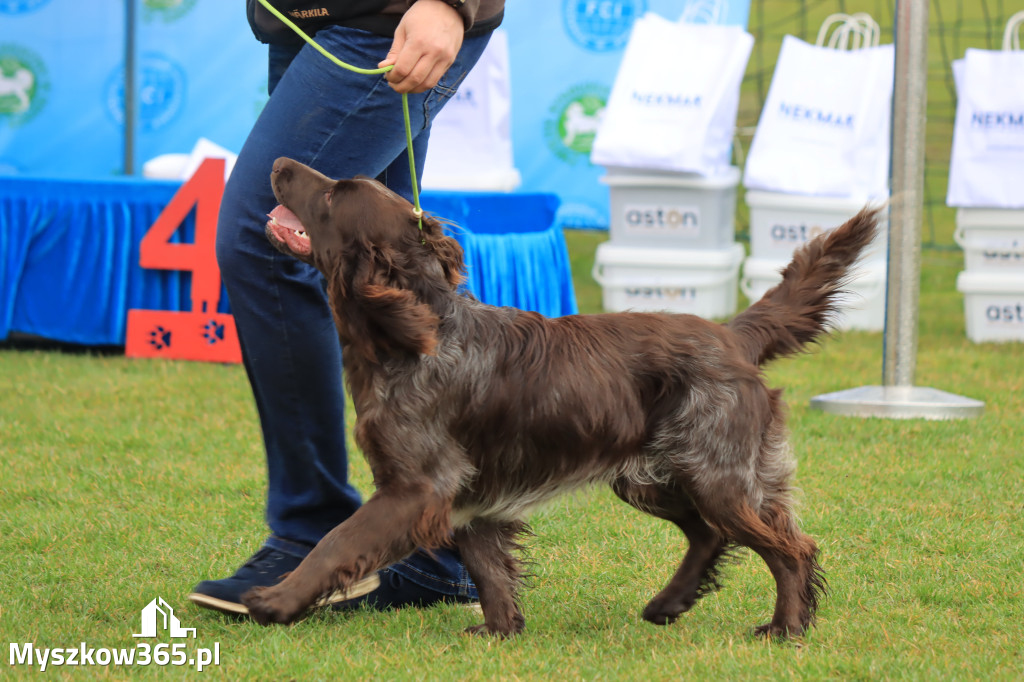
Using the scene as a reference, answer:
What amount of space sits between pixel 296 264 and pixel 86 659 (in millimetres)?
908

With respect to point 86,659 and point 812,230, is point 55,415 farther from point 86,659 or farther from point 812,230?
point 812,230

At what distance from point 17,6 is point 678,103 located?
525 cm

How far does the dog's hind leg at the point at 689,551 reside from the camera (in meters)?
2.58

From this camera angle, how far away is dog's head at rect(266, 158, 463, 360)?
2299mm

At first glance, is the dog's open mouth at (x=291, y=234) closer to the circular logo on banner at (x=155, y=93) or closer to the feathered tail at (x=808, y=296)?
the feathered tail at (x=808, y=296)

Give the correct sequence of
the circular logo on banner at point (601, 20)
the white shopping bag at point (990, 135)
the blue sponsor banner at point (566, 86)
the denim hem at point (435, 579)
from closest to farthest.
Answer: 1. the denim hem at point (435, 579)
2. the white shopping bag at point (990, 135)
3. the circular logo on banner at point (601, 20)
4. the blue sponsor banner at point (566, 86)

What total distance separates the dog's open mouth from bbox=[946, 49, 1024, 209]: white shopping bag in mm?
5033

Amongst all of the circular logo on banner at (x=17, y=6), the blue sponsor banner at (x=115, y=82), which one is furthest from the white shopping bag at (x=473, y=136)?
the circular logo on banner at (x=17, y=6)

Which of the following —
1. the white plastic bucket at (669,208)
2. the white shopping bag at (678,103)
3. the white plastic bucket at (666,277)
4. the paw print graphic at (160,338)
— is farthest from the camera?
the white plastic bucket at (666,277)

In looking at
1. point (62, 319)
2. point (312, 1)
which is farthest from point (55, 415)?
point (312, 1)

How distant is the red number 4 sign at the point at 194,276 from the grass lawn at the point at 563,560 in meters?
0.76

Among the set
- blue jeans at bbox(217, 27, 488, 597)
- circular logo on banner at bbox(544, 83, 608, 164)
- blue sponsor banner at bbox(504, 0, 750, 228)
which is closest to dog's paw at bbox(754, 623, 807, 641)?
blue jeans at bbox(217, 27, 488, 597)

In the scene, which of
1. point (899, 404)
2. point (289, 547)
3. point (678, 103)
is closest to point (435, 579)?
point (289, 547)

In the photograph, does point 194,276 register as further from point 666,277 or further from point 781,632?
point 781,632
